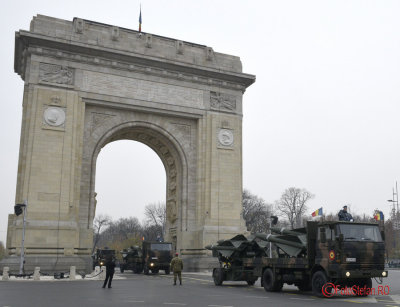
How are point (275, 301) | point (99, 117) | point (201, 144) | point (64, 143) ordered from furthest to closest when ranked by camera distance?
point (201, 144), point (99, 117), point (64, 143), point (275, 301)

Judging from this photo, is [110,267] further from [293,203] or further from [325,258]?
[293,203]

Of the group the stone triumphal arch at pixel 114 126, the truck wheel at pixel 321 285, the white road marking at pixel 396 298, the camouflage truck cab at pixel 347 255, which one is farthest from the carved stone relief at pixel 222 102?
the white road marking at pixel 396 298

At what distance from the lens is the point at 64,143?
29.3 metres

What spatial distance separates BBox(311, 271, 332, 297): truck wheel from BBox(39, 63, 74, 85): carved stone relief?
21436 mm

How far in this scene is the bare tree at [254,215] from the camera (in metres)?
73.9

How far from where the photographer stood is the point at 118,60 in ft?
104

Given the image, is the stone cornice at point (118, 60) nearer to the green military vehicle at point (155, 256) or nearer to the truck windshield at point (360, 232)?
the green military vehicle at point (155, 256)

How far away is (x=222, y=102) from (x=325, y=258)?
21.8 m

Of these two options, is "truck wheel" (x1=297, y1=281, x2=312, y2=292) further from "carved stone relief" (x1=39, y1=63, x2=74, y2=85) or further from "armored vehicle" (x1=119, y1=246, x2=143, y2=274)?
"carved stone relief" (x1=39, y1=63, x2=74, y2=85)

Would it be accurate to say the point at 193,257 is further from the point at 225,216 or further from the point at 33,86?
the point at 33,86

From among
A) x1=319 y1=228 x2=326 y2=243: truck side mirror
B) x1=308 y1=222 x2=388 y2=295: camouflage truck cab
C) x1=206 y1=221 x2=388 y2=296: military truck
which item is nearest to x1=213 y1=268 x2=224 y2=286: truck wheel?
x1=206 y1=221 x2=388 y2=296: military truck

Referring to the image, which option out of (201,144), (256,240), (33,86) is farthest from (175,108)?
(256,240)

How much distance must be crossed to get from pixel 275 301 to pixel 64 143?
2012cm

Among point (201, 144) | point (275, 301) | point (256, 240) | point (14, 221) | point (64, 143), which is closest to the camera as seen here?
point (275, 301)
